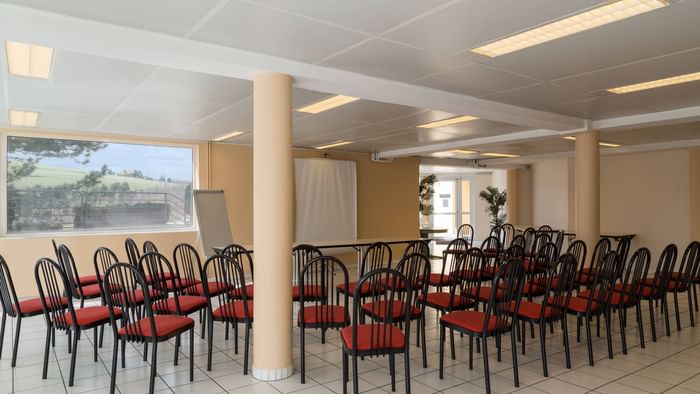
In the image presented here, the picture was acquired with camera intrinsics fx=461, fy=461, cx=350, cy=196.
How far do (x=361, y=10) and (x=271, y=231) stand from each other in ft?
5.91

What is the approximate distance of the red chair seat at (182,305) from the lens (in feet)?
13.5

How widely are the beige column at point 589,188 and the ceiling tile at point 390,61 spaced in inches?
141

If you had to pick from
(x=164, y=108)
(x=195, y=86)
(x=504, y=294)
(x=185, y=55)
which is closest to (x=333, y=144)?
(x=164, y=108)

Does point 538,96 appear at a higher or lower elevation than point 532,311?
higher

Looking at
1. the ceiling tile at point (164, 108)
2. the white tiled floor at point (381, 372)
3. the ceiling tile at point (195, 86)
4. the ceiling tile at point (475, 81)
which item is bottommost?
the white tiled floor at point (381, 372)

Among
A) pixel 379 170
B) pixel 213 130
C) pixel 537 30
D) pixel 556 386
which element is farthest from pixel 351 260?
pixel 537 30

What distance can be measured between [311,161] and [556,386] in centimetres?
689

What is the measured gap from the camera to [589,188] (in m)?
6.51

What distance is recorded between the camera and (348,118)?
20.8ft

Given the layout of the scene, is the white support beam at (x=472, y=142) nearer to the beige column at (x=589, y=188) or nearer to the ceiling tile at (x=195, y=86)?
the beige column at (x=589, y=188)

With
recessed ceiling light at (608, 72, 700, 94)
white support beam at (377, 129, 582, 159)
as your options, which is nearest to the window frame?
white support beam at (377, 129, 582, 159)

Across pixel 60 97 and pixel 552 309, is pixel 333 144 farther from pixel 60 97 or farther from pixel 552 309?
pixel 552 309

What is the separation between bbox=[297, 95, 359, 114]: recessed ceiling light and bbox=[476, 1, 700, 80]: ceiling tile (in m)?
1.84

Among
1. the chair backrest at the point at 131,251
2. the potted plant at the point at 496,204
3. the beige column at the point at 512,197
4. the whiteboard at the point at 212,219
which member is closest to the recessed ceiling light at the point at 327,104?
the chair backrest at the point at 131,251
